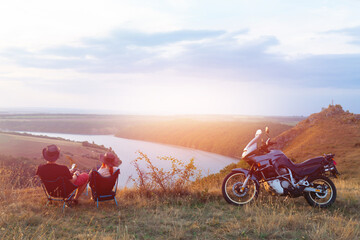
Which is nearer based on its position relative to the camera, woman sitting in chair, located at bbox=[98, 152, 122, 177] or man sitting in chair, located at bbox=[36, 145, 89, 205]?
man sitting in chair, located at bbox=[36, 145, 89, 205]

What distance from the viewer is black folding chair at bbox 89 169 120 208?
6742mm

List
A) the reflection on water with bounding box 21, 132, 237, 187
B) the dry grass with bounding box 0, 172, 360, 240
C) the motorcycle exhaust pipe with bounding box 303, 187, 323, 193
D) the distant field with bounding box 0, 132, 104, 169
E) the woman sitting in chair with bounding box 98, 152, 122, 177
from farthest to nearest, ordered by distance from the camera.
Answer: the distant field with bounding box 0, 132, 104, 169, the reflection on water with bounding box 21, 132, 237, 187, the motorcycle exhaust pipe with bounding box 303, 187, 323, 193, the woman sitting in chair with bounding box 98, 152, 122, 177, the dry grass with bounding box 0, 172, 360, 240

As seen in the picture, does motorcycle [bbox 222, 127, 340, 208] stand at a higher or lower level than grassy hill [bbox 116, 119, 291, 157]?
higher

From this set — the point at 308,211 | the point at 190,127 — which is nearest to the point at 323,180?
the point at 308,211

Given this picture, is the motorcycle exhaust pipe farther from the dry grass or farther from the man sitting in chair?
the man sitting in chair

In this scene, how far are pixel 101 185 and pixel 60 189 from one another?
3.05 feet

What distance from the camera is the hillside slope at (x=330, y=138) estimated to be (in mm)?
26802

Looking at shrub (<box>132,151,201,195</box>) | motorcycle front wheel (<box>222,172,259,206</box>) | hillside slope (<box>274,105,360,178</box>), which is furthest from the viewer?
hillside slope (<box>274,105,360,178</box>)

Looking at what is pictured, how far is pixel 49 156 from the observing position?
21.6ft

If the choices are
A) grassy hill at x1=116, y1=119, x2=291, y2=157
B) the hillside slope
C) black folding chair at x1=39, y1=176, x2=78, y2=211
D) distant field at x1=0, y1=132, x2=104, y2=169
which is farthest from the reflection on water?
grassy hill at x1=116, y1=119, x2=291, y2=157

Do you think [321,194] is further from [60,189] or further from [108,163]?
[60,189]

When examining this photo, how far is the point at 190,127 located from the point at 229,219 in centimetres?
12926

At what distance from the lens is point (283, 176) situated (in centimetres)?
724

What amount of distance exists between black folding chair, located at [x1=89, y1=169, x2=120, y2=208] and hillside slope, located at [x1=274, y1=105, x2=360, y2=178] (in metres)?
19.9
